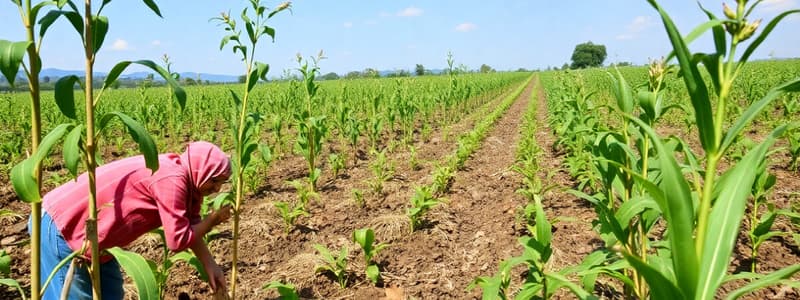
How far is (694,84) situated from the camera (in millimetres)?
1110

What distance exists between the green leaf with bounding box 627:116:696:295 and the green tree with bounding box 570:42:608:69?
3898 inches

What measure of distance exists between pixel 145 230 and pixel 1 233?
331 cm

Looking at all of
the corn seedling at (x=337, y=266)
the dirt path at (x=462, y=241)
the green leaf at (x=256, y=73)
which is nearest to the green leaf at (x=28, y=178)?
the green leaf at (x=256, y=73)

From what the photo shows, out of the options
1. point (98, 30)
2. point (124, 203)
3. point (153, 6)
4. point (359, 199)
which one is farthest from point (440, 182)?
point (98, 30)

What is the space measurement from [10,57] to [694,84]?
1.65 m

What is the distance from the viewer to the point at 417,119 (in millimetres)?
13922

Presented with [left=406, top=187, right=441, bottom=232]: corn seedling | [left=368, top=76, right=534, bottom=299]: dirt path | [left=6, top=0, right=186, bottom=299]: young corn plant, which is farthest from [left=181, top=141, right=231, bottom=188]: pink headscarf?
[left=406, top=187, right=441, bottom=232]: corn seedling

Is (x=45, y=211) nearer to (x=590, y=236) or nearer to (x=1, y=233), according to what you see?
(x=1, y=233)

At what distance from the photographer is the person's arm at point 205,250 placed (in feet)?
7.61

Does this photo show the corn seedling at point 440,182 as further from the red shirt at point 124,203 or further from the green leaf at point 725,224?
the green leaf at point 725,224

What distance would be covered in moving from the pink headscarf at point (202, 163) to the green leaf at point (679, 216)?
1960 millimetres

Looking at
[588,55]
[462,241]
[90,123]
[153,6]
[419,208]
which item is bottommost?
[462,241]

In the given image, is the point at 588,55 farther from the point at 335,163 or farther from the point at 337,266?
the point at 337,266

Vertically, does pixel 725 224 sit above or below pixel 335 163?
above
